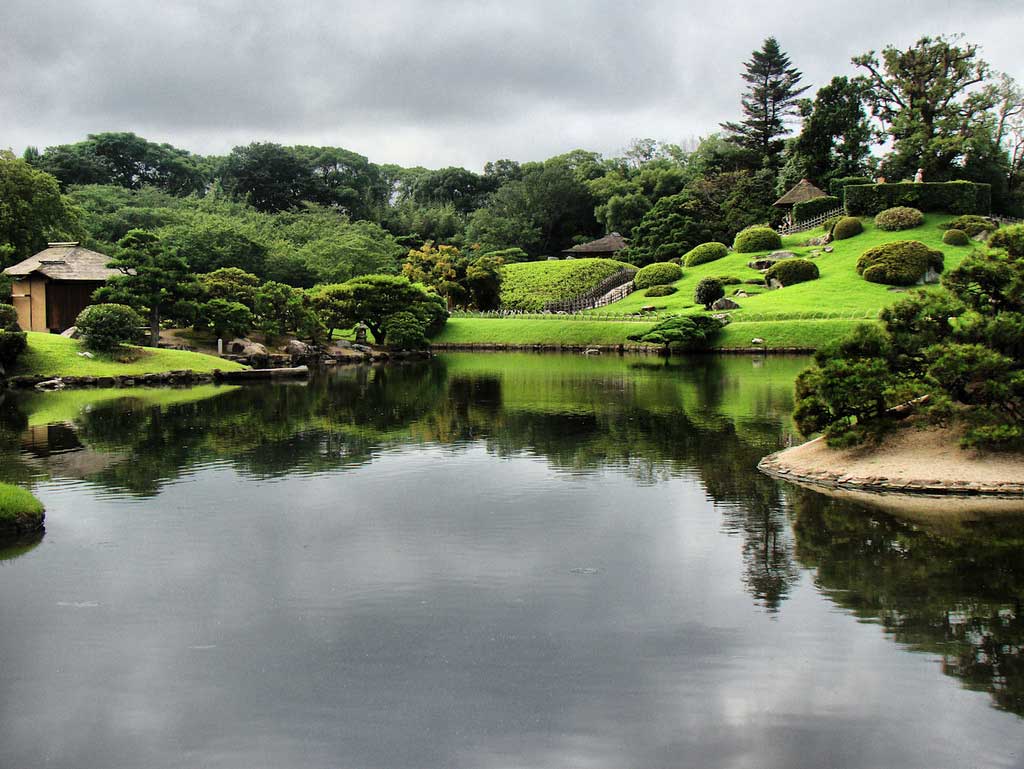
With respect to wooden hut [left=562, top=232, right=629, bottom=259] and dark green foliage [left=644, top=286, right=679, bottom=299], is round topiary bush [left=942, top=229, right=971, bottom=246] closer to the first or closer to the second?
dark green foliage [left=644, top=286, right=679, bottom=299]

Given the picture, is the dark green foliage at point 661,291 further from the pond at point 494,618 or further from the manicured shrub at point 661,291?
the pond at point 494,618

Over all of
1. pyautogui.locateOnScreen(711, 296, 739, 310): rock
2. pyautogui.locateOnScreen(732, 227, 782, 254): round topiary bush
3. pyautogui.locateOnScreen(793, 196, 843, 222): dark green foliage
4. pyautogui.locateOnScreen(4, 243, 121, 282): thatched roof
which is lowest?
pyautogui.locateOnScreen(711, 296, 739, 310): rock

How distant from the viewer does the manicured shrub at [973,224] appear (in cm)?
5622

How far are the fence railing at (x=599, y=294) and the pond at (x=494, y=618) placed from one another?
4363 centimetres

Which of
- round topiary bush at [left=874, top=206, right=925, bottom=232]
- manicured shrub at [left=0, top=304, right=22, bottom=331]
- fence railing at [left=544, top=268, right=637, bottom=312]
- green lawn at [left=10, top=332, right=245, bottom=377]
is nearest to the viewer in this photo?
green lawn at [left=10, top=332, right=245, bottom=377]

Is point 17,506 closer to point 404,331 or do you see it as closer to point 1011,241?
point 1011,241

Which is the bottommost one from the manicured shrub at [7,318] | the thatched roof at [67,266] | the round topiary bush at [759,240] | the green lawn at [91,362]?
the green lawn at [91,362]

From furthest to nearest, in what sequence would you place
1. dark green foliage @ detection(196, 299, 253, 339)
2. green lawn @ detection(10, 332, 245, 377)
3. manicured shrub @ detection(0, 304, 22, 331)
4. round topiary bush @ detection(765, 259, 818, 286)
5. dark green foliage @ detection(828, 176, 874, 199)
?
1. dark green foliage @ detection(828, 176, 874, 199)
2. round topiary bush @ detection(765, 259, 818, 286)
3. dark green foliage @ detection(196, 299, 253, 339)
4. manicured shrub @ detection(0, 304, 22, 331)
5. green lawn @ detection(10, 332, 245, 377)

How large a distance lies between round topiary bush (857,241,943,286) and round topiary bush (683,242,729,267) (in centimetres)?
1237

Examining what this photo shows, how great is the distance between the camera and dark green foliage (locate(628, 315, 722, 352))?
45438 mm

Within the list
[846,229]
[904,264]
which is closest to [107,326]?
[904,264]

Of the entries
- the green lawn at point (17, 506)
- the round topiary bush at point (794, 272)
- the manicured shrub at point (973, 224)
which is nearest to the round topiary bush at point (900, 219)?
the manicured shrub at point (973, 224)

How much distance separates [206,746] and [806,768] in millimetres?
4327

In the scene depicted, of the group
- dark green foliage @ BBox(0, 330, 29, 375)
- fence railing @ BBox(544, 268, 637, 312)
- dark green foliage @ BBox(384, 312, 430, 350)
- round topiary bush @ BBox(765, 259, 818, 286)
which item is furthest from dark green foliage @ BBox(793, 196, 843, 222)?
dark green foliage @ BBox(0, 330, 29, 375)
